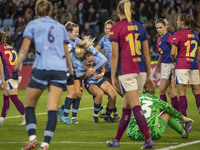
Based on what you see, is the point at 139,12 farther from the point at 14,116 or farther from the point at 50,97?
the point at 50,97

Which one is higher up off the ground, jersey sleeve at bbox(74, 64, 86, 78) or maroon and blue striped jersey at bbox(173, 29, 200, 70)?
maroon and blue striped jersey at bbox(173, 29, 200, 70)

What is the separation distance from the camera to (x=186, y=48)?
8781mm

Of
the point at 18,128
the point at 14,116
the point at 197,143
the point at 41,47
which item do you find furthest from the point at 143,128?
the point at 14,116

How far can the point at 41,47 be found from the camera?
20.5 ft

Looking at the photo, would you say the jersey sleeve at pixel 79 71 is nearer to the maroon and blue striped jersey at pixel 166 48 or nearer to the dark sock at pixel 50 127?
the maroon and blue striped jersey at pixel 166 48

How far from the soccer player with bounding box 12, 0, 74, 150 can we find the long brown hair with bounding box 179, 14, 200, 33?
310 centimetres

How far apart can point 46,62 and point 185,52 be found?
3486 millimetres

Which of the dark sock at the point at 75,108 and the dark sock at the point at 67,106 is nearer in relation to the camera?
the dark sock at the point at 67,106

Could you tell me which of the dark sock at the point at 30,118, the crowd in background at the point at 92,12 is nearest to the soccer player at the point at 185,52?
the dark sock at the point at 30,118

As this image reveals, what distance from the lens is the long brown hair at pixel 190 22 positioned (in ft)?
28.4

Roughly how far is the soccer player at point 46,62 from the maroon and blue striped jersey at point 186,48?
3.08 metres

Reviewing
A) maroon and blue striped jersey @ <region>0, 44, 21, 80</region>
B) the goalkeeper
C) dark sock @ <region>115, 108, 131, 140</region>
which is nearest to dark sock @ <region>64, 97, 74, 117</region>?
maroon and blue striped jersey @ <region>0, 44, 21, 80</region>

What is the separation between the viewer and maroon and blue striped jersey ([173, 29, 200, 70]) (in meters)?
8.73

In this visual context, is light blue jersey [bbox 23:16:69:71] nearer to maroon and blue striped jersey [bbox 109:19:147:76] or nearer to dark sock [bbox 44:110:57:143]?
dark sock [bbox 44:110:57:143]
